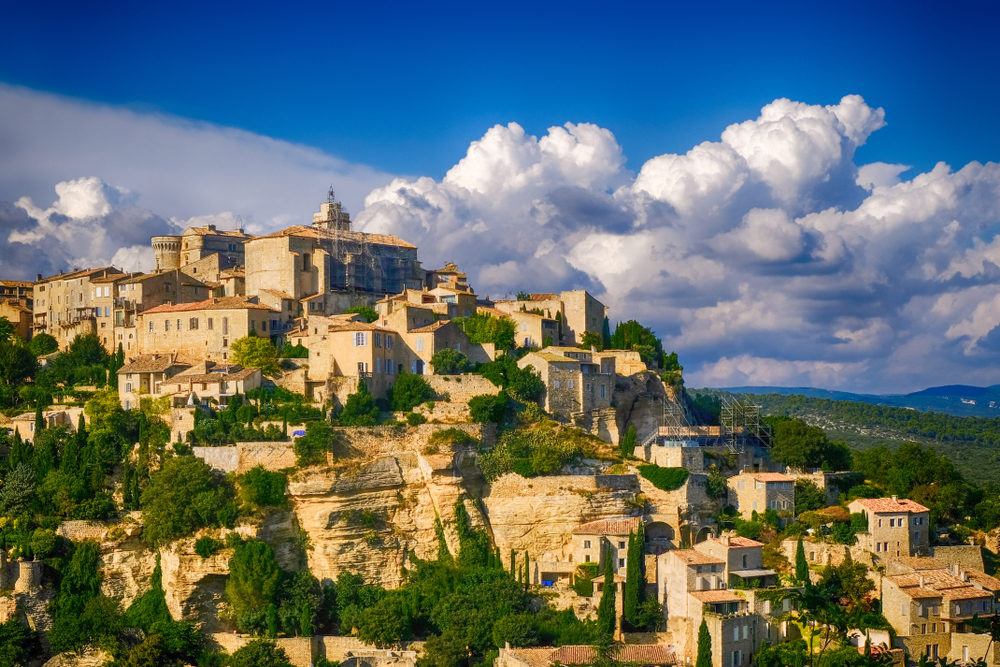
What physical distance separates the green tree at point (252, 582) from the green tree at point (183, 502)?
5.56 feet

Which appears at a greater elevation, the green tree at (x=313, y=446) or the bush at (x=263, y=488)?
the green tree at (x=313, y=446)

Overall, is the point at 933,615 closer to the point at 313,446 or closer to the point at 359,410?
the point at 359,410

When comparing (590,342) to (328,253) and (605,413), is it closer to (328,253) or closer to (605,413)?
(605,413)

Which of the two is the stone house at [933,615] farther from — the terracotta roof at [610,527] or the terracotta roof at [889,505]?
the terracotta roof at [610,527]

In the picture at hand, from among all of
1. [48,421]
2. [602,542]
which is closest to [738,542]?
[602,542]

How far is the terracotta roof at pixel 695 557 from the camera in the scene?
164 ft

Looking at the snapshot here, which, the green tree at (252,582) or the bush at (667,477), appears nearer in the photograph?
the green tree at (252,582)

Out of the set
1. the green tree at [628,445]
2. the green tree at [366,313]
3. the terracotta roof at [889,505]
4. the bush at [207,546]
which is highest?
the green tree at [366,313]

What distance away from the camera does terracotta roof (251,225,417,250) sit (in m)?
69.7

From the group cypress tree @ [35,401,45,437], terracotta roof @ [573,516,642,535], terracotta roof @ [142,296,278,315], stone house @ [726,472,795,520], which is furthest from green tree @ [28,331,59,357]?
stone house @ [726,472,795,520]

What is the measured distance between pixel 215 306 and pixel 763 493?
28.8 metres

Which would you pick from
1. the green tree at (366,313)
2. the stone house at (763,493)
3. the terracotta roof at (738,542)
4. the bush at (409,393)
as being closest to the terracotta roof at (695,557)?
the terracotta roof at (738,542)

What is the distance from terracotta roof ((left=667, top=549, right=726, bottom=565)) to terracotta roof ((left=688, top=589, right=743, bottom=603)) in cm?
123

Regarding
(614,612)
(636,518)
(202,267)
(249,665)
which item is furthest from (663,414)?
(202,267)
